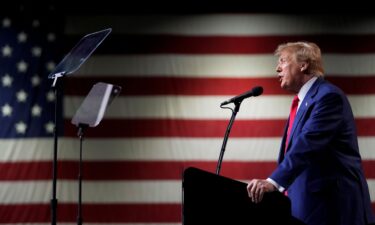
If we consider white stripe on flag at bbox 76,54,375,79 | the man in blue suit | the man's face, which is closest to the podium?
the man in blue suit

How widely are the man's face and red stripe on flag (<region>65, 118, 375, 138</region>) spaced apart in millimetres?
1516

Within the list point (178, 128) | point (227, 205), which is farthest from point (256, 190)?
point (178, 128)

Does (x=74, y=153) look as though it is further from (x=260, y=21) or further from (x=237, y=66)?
(x=260, y=21)

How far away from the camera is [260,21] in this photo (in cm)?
398

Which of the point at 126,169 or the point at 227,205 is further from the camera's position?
the point at 126,169

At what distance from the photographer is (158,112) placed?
387cm

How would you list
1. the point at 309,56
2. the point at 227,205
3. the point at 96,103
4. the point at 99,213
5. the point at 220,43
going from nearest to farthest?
the point at 227,205 < the point at 309,56 < the point at 96,103 < the point at 99,213 < the point at 220,43

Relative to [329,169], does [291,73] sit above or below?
above

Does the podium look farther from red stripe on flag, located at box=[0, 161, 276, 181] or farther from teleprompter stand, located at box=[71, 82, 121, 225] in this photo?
red stripe on flag, located at box=[0, 161, 276, 181]

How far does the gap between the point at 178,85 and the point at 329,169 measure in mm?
2022

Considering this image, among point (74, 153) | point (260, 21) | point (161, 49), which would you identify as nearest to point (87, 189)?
point (74, 153)

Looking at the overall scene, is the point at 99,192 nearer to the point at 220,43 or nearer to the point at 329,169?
the point at 220,43

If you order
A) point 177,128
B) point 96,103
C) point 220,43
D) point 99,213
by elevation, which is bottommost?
point 99,213

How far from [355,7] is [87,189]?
246 centimetres
